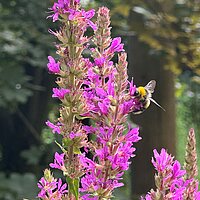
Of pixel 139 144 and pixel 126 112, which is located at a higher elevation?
pixel 139 144

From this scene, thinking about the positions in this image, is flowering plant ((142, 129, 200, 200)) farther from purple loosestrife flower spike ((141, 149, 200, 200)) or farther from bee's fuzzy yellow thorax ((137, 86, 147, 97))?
bee's fuzzy yellow thorax ((137, 86, 147, 97))

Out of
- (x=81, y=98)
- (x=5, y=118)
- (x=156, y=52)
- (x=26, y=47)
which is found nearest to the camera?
(x=81, y=98)

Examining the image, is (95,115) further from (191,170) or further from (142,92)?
(142,92)

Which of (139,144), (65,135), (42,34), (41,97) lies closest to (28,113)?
(41,97)

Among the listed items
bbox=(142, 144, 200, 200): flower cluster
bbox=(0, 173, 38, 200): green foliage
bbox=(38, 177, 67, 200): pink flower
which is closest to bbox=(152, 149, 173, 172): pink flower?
bbox=(142, 144, 200, 200): flower cluster

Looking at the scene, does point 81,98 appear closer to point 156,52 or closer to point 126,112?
point 126,112

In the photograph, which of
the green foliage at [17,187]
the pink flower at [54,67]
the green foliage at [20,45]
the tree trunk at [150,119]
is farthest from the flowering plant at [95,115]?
the green foliage at [20,45]

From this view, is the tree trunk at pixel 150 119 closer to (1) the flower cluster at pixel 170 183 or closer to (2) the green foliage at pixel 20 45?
(2) the green foliage at pixel 20 45

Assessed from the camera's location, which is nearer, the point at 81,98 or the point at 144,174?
the point at 81,98
